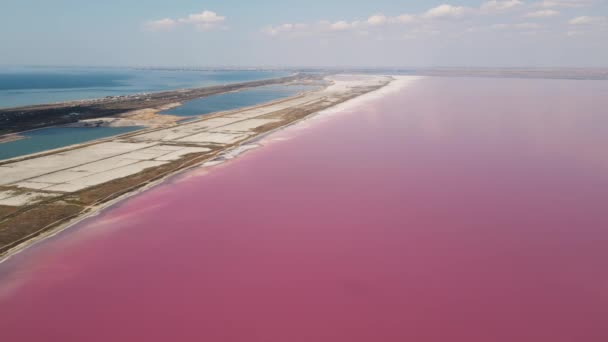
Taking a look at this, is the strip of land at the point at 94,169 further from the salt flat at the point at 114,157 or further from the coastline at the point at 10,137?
the coastline at the point at 10,137

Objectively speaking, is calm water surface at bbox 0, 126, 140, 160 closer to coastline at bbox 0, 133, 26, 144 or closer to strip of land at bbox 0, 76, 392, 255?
coastline at bbox 0, 133, 26, 144

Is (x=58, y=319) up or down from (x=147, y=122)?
down

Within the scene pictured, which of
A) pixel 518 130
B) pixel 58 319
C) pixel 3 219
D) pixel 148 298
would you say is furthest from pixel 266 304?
pixel 518 130

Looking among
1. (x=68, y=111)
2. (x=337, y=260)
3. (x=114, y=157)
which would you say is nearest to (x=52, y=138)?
(x=114, y=157)

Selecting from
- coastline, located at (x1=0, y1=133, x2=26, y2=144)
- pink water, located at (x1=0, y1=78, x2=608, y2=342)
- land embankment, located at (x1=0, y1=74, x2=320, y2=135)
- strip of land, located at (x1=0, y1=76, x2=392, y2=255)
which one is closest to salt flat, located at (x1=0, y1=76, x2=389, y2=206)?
strip of land, located at (x1=0, y1=76, x2=392, y2=255)

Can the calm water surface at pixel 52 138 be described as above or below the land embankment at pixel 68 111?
below

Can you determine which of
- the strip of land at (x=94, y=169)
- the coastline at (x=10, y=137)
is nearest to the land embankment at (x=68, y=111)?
the coastline at (x=10, y=137)

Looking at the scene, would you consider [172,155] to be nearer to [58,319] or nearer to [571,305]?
[58,319]
